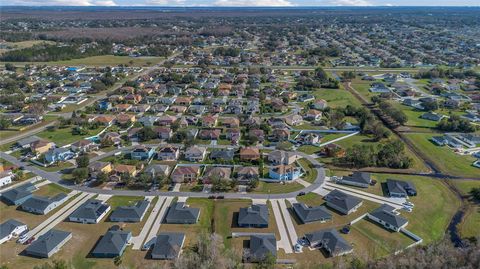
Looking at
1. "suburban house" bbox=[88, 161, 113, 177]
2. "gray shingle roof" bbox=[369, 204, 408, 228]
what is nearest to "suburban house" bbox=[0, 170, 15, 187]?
"suburban house" bbox=[88, 161, 113, 177]

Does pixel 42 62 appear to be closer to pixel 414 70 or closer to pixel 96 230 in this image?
pixel 96 230

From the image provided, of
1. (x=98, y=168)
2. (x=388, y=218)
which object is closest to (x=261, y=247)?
(x=388, y=218)

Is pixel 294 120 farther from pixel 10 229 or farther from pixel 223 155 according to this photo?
pixel 10 229

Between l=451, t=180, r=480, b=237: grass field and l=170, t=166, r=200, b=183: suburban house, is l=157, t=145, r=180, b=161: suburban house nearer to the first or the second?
l=170, t=166, r=200, b=183: suburban house

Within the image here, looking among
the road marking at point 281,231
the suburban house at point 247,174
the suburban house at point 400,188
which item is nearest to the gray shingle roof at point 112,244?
the road marking at point 281,231

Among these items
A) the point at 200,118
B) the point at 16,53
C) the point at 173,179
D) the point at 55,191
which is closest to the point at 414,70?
the point at 200,118

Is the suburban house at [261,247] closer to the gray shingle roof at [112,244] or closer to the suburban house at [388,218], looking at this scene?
the gray shingle roof at [112,244]
